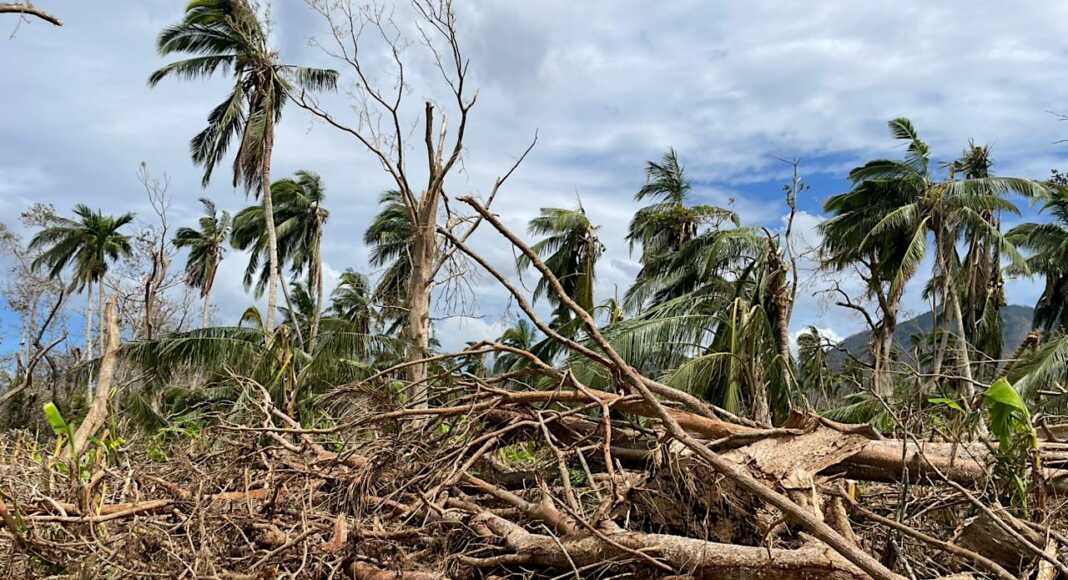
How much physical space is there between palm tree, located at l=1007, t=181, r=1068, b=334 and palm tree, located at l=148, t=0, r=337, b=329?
19.5 meters

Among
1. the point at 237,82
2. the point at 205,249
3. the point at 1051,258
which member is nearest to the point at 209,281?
the point at 205,249

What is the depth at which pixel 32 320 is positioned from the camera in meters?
27.7

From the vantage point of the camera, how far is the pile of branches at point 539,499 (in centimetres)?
303

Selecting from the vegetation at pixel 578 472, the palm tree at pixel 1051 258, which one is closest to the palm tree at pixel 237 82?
the vegetation at pixel 578 472

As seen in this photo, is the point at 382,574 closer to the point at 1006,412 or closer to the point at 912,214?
the point at 1006,412

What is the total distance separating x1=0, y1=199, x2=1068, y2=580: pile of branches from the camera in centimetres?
303

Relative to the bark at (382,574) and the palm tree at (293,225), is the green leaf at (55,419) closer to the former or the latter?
the bark at (382,574)

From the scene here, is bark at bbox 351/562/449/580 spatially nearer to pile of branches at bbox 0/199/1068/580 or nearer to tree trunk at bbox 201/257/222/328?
pile of branches at bbox 0/199/1068/580

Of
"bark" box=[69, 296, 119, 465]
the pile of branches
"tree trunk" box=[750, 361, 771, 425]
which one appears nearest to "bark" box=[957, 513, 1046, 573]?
the pile of branches

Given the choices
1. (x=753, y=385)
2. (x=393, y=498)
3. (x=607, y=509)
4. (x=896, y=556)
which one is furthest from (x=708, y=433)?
(x=753, y=385)

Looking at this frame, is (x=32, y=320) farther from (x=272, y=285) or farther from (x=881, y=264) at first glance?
(x=881, y=264)

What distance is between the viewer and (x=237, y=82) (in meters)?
20.2

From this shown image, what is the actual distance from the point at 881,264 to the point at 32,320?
2755 centimetres

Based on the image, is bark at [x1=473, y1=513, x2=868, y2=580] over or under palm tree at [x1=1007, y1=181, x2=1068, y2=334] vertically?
under
